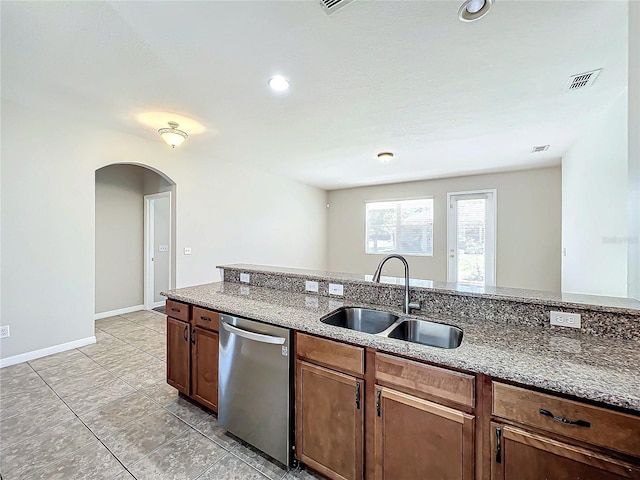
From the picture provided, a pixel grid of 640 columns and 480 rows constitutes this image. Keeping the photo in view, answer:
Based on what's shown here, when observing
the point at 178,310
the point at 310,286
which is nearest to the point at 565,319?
the point at 310,286

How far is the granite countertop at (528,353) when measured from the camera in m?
0.91

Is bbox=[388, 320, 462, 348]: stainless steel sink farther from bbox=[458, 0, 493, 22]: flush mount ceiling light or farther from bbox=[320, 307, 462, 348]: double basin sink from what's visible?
bbox=[458, 0, 493, 22]: flush mount ceiling light

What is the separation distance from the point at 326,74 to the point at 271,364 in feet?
7.00

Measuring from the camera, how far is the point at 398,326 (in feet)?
5.15

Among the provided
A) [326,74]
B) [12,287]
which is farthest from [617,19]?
[12,287]

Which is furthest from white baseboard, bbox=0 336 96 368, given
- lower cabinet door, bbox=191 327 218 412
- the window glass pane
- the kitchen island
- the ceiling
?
the window glass pane

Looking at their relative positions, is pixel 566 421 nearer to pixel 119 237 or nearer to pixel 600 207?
pixel 600 207

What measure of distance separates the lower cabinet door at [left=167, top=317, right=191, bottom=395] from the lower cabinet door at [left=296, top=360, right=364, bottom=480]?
41.2 inches

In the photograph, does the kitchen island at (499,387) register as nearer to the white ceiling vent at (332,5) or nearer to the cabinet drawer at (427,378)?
the cabinet drawer at (427,378)

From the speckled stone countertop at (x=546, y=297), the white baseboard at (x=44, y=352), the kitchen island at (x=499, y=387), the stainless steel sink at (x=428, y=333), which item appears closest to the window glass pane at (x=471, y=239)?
the speckled stone countertop at (x=546, y=297)

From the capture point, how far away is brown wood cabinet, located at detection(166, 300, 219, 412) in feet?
6.48

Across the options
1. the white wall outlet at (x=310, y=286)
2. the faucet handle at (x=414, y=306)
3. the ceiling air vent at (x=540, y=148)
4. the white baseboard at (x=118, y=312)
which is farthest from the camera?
the white baseboard at (x=118, y=312)

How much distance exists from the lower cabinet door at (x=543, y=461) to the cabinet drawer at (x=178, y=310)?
6.48ft

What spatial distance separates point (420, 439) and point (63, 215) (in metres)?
4.02
